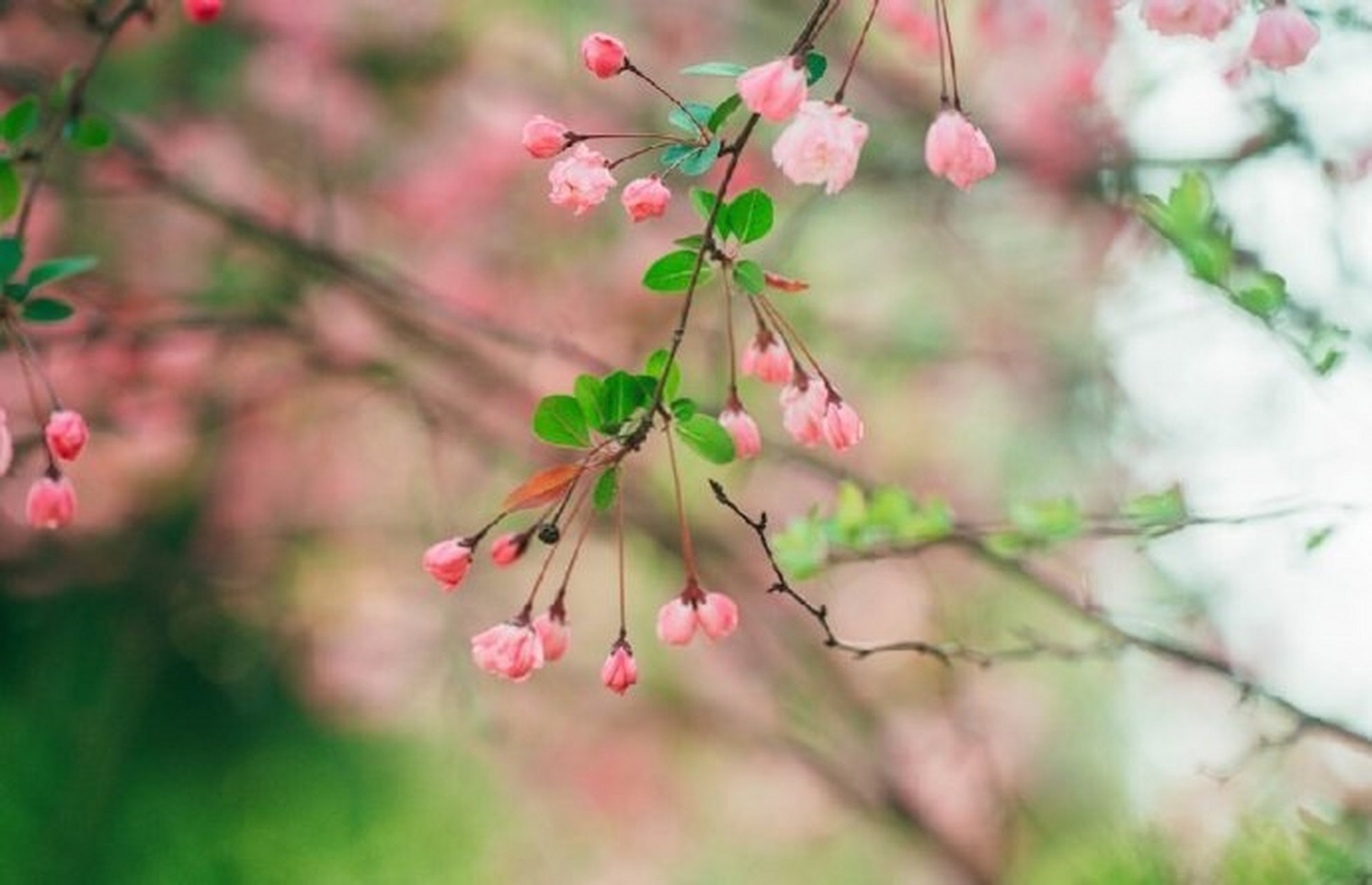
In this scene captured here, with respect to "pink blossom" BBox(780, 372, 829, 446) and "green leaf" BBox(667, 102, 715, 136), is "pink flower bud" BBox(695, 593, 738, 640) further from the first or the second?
"green leaf" BBox(667, 102, 715, 136)

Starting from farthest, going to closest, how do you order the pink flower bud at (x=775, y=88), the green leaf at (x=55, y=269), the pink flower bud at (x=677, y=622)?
the green leaf at (x=55, y=269) → the pink flower bud at (x=677, y=622) → the pink flower bud at (x=775, y=88)

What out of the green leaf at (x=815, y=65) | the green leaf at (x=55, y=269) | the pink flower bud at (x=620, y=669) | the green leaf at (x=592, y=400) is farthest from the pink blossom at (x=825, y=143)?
the green leaf at (x=55, y=269)

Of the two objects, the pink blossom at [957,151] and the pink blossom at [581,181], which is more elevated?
Answer: the pink blossom at [957,151]

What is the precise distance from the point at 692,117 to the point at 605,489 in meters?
0.16

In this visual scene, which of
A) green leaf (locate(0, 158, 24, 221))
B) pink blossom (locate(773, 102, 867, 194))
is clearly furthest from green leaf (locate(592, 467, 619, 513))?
green leaf (locate(0, 158, 24, 221))

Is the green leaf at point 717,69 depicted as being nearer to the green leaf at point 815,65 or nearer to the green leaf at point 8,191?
the green leaf at point 815,65

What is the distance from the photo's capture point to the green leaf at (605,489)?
1.84 ft

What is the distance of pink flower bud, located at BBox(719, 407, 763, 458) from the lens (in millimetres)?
645

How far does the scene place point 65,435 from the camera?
729 millimetres

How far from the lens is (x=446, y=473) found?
2.41 m

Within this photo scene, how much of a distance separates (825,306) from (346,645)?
1.11 metres

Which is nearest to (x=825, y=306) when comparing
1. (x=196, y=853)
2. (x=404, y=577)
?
(x=404, y=577)

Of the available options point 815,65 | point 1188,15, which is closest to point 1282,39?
point 1188,15

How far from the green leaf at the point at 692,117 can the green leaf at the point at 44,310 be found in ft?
1.17
